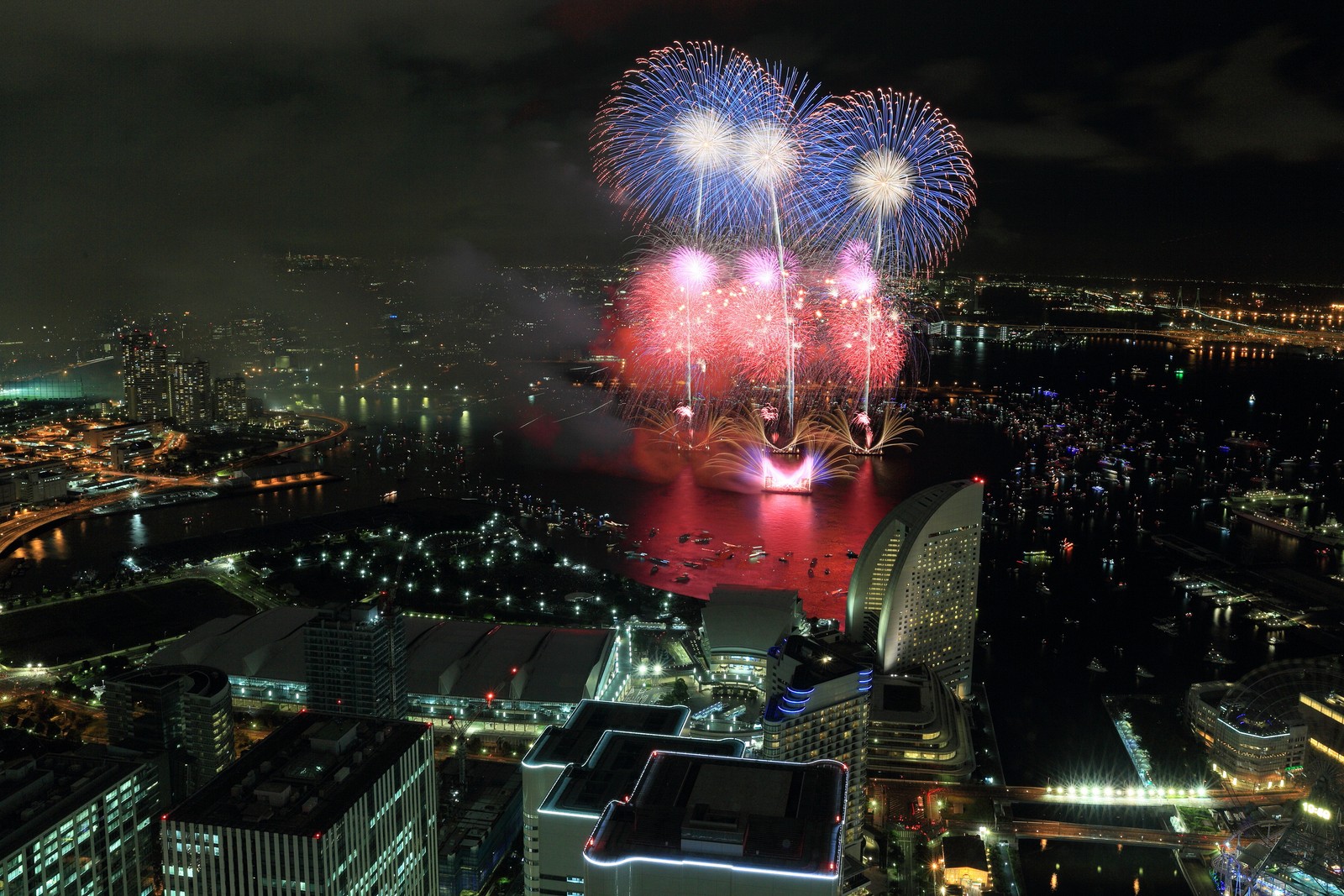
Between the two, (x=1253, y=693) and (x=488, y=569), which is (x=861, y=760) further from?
(x=488, y=569)

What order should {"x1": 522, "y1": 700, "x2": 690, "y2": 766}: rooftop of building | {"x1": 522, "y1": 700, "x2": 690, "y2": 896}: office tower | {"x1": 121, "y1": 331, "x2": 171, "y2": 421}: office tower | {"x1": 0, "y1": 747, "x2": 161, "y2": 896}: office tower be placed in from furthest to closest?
{"x1": 121, "y1": 331, "x2": 171, "y2": 421}: office tower < {"x1": 522, "y1": 700, "x2": 690, "y2": 766}: rooftop of building < {"x1": 0, "y1": 747, "x2": 161, "y2": 896}: office tower < {"x1": 522, "y1": 700, "x2": 690, "y2": 896}: office tower

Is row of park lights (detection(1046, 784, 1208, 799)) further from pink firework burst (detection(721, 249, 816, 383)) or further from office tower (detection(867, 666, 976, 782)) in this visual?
pink firework burst (detection(721, 249, 816, 383))

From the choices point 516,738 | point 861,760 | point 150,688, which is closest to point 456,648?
point 516,738

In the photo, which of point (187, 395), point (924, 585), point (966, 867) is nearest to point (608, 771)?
point (966, 867)

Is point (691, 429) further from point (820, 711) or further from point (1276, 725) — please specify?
point (820, 711)

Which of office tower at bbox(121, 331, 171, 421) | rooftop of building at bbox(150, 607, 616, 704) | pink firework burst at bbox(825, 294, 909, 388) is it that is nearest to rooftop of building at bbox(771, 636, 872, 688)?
rooftop of building at bbox(150, 607, 616, 704)

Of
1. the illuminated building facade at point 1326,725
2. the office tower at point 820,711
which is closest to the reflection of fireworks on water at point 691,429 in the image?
the illuminated building facade at point 1326,725

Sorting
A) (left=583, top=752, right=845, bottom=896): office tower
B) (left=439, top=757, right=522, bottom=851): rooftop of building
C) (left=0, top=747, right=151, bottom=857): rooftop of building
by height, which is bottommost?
(left=439, top=757, right=522, bottom=851): rooftop of building
